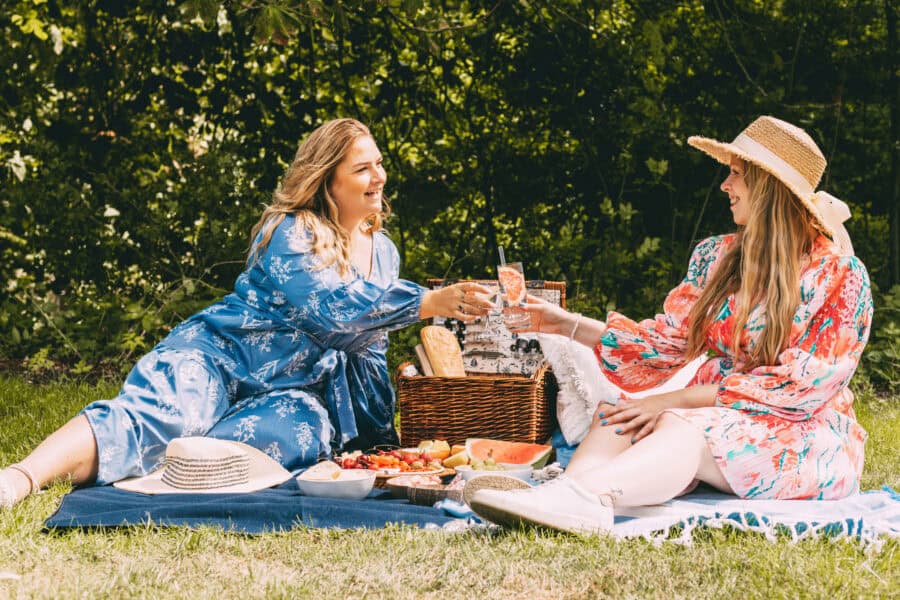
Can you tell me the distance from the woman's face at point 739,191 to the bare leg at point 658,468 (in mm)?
747

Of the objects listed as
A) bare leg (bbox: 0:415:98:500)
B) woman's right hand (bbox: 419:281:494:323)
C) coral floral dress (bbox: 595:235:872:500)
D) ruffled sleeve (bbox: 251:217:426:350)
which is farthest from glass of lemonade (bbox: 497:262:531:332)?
bare leg (bbox: 0:415:98:500)

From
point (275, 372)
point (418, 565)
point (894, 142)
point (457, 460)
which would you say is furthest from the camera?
point (894, 142)

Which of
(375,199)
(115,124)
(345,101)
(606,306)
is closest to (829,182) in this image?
(606,306)

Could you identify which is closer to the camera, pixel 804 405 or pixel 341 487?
pixel 804 405

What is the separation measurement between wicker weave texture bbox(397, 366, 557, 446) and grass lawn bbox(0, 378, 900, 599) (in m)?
1.23

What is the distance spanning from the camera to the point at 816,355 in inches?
115

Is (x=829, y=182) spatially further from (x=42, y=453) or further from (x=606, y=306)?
(x=42, y=453)

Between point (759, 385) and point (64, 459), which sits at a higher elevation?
point (759, 385)

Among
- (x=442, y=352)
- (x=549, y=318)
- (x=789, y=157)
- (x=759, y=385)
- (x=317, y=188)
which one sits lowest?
(x=442, y=352)

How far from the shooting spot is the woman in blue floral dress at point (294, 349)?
3.41 meters

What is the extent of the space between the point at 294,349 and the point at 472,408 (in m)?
0.77

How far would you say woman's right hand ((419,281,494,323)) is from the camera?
3.48 m

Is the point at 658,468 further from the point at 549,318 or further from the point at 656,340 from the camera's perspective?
the point at 549,318

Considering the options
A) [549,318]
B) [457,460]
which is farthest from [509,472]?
[549,318]
